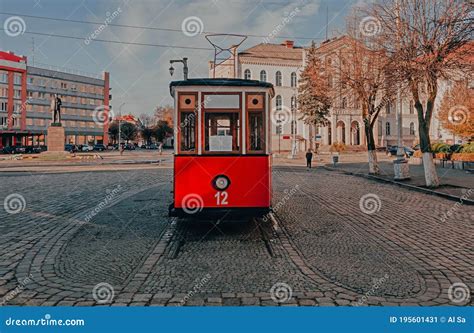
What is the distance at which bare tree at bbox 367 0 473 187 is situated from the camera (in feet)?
48.4

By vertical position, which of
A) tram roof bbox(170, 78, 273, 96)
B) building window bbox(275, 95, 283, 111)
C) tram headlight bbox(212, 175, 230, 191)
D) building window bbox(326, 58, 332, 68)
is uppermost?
building window bbox(275, 95, 283, 111)

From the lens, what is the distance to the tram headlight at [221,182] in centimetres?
780

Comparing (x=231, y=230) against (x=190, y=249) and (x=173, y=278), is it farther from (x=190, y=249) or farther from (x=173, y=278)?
(x=173, y=278)

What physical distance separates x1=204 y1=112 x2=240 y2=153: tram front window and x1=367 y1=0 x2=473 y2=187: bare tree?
10332 mm

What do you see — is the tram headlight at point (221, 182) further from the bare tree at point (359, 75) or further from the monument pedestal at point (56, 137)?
the monument pedestal at point (56, 137)

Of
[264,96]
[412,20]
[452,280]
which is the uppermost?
[412,20]

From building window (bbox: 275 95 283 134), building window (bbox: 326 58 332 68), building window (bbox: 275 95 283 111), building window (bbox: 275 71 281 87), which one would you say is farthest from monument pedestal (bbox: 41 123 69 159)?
building window (bbox: 275 71 281 87)

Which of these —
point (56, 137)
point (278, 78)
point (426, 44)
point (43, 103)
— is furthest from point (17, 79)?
point (426, 44)

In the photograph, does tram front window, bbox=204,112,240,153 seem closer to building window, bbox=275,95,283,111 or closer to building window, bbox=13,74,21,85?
building window, bbox=275,95,283,111

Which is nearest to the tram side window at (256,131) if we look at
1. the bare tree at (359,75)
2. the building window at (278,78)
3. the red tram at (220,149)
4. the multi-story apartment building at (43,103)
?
the red tram at (220,149)

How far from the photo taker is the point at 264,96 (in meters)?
7.96

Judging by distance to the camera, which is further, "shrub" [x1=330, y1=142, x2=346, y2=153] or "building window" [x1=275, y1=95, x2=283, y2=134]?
"building window" [x1=275, y1=95, x2=283, y2=134]

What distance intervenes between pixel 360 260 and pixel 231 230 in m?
3.11

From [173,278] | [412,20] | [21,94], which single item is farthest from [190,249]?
[21,94]
